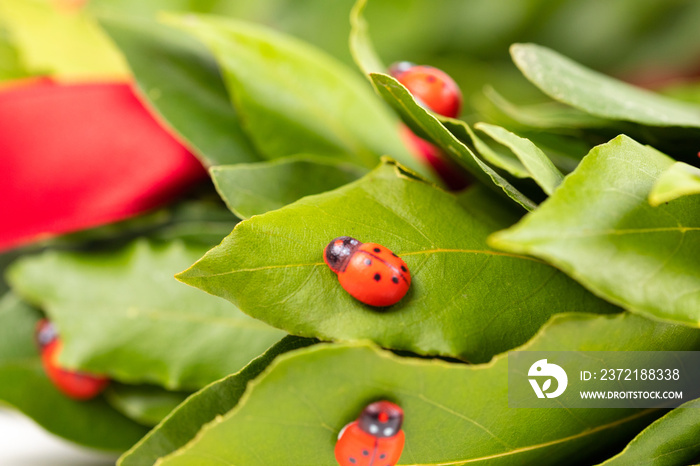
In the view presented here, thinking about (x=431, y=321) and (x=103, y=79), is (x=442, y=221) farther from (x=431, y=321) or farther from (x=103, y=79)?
(x=103, y=79)

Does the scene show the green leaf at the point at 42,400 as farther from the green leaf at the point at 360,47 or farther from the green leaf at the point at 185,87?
the green leaf at the point at 360,47

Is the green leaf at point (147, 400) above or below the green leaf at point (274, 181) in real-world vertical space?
below

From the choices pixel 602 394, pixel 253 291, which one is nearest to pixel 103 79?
pixel 253 291

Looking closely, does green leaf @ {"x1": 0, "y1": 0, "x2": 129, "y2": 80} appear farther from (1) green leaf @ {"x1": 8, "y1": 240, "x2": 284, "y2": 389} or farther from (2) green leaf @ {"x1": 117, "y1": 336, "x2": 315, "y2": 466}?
(2) green leaf @ {"x1": 117, "y1": 336, "x2": 315, "y2": 466}

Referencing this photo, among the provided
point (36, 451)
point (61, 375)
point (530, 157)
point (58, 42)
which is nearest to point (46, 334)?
point (61, 375)

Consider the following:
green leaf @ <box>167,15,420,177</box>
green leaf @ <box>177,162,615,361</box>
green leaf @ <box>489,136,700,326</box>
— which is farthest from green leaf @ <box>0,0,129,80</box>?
green leaf @ <box>489,136,700,326</box>

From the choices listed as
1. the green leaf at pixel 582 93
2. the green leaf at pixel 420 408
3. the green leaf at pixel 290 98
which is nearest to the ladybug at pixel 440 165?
the green leaf at pixel 290 98
